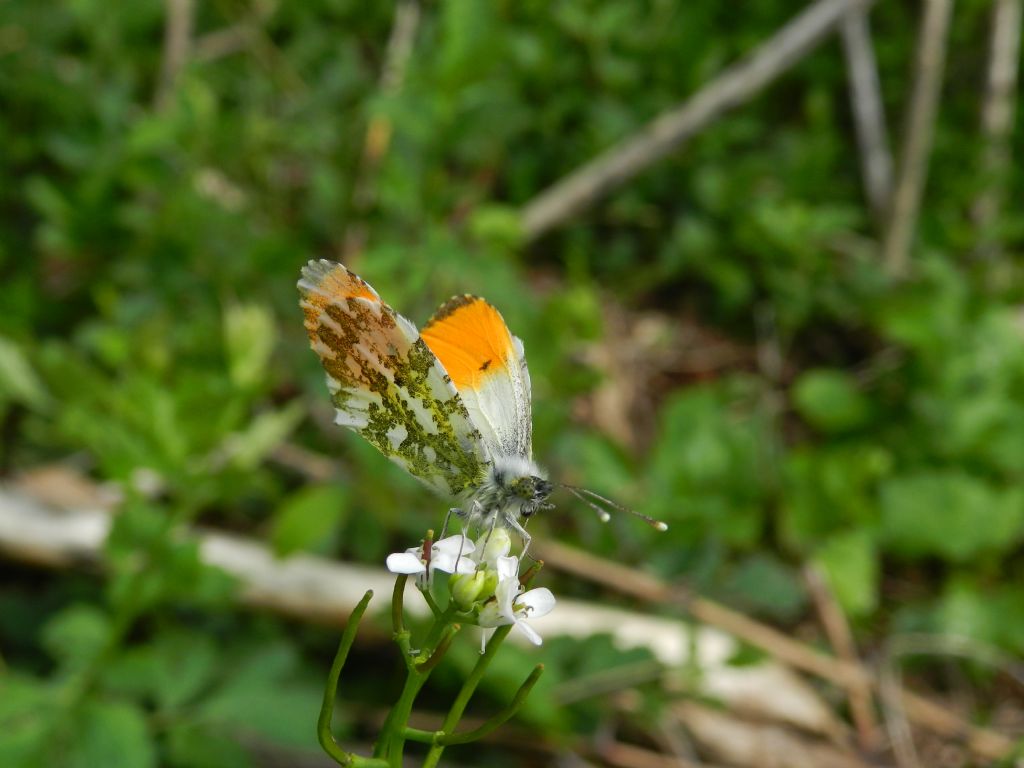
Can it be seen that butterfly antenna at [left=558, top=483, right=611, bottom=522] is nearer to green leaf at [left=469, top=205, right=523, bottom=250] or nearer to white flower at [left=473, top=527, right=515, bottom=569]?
A: white flower at [left=473, top=527, right=515, bottom=569]

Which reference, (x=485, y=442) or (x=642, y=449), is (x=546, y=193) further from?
(x=485, y=442)

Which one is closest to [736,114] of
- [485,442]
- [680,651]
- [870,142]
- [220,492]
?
[870,142]

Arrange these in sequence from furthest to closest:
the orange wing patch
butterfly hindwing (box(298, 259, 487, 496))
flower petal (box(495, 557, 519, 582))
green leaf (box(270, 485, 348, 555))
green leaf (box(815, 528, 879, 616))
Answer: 1. green leaf (box(815, 528, 879, 616))
2. green leaf (box(270, 485, 348, 555))
3. the orange wing patch
4. butterfly hindwing (box(298, 259, 487, 496))
5. flower petal (box(495, 557, 519, 582))

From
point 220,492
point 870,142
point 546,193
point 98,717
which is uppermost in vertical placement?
point 870,142

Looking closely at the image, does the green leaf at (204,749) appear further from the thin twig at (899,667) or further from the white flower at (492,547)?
the thin twig at (899,667)

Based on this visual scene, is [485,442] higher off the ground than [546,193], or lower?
lower

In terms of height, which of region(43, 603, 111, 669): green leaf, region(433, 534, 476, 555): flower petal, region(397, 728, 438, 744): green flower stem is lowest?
region(397, 728, 438, 744): green flower stem

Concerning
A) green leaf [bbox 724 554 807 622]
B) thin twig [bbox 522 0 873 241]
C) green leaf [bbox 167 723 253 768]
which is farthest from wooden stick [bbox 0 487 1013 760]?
thin twig [bbox 522 0 873 241]

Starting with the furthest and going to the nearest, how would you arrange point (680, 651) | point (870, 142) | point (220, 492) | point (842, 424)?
point (870, 142) < point (842, 424) < point (680, 651) < point (220, 492)
